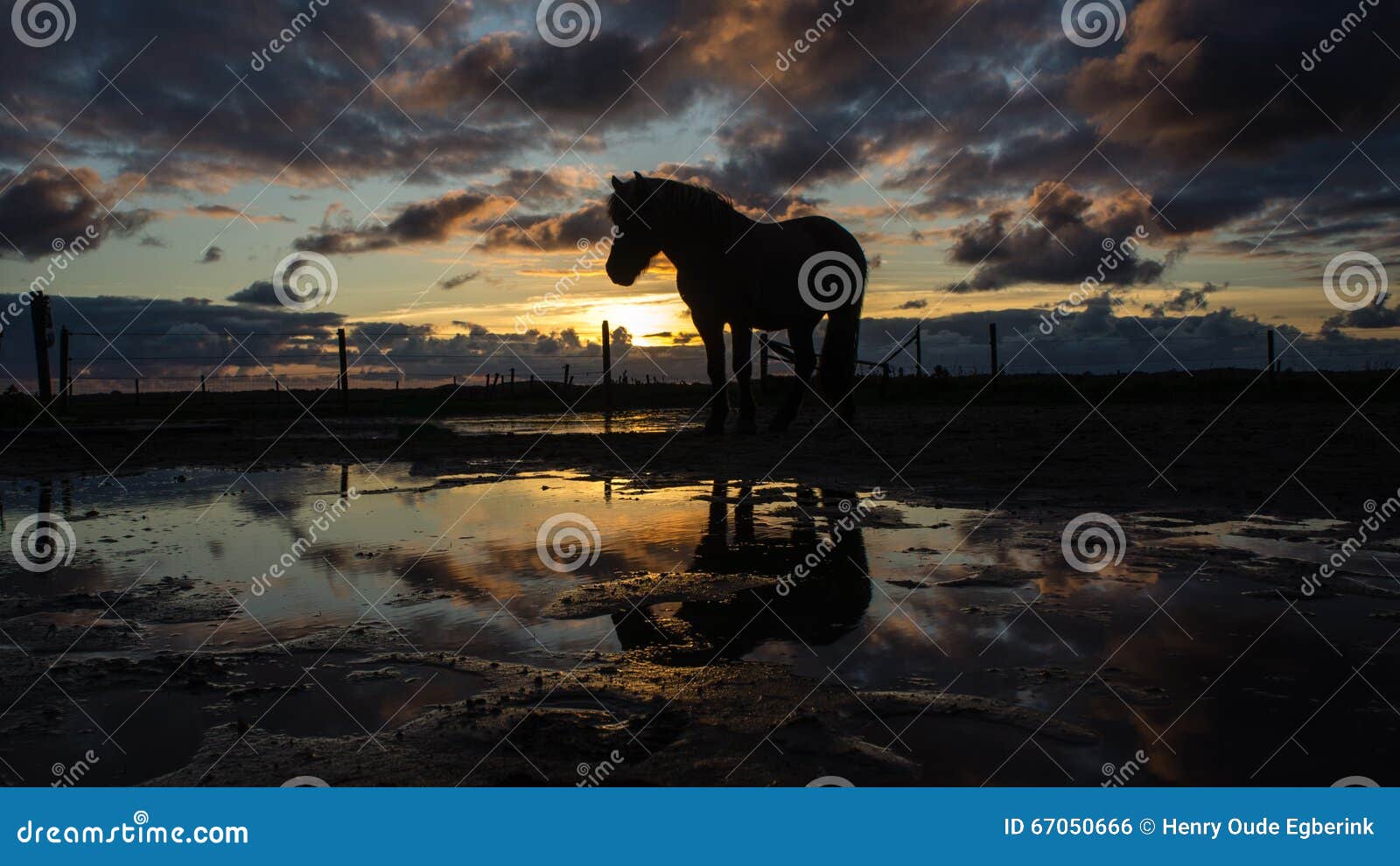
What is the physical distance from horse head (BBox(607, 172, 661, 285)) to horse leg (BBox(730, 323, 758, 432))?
136 cm

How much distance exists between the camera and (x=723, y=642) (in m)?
2.87

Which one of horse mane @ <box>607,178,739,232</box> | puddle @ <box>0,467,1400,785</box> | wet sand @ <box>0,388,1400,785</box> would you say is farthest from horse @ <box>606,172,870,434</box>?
puddle @ <box>0,467,1400,785</box>

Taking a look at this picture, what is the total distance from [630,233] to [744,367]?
214cm

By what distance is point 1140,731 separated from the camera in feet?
6.88

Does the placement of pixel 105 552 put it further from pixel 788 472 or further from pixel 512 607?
pixel 788 472

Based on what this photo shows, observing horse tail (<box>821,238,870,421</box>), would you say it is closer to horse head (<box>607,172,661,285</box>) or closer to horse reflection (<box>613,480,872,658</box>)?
horse head (<box>607,172,661,285</box>)

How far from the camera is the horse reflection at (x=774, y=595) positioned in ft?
9.70

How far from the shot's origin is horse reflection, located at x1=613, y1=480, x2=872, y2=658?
2957 mm

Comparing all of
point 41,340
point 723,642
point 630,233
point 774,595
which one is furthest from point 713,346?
point 41,340

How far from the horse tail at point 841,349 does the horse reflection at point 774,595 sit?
244 inches

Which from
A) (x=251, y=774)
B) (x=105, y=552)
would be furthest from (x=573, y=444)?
(x=251, y=774)

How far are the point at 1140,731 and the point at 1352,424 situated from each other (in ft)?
36.8

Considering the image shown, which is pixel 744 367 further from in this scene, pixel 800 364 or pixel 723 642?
pixel 723 642

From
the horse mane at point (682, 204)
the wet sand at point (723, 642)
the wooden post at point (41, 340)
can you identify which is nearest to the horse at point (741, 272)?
the horse mane at point (682, 204)
